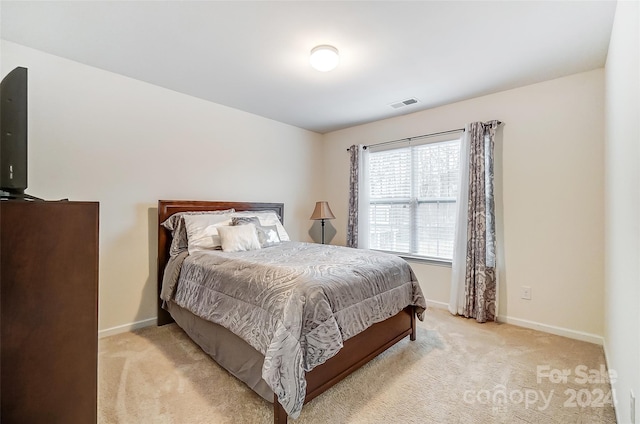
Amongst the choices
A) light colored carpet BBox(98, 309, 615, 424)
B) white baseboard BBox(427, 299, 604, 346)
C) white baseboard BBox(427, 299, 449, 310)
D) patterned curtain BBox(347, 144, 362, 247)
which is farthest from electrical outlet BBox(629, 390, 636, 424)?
patterned curtain BBox(347, 144, 362, 247)

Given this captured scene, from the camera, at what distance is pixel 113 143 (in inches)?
103

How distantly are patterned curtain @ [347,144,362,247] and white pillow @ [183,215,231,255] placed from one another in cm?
191

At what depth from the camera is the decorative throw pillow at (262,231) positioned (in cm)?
293

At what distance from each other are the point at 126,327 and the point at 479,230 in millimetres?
3634

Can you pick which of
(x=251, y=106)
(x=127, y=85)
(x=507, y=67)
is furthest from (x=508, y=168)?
(x=127, y=85)

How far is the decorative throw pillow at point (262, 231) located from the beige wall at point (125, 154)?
59cm

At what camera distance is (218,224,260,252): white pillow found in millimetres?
2604

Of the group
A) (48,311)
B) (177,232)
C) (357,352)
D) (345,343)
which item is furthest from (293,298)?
(177,232)

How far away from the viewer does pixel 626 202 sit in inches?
55.2

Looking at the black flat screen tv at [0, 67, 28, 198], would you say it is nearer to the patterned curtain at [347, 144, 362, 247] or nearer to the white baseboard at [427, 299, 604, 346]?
the patterned curtain at [347, 144, 362, 247]

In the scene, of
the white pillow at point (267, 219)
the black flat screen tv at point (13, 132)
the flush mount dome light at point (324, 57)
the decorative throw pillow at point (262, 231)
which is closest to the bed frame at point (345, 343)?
the white pillow at point (267, 219)

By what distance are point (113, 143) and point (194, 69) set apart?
40.6 inches

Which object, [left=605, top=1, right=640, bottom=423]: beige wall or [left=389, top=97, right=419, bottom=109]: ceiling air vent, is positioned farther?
[left=389, top=97, right=419, bottom=109]: ceiling air vent

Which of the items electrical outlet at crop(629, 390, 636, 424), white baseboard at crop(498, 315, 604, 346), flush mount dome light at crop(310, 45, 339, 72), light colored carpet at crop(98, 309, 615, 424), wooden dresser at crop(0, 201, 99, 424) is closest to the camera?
wooden dresser at crop(0, 201, 99, 424)
